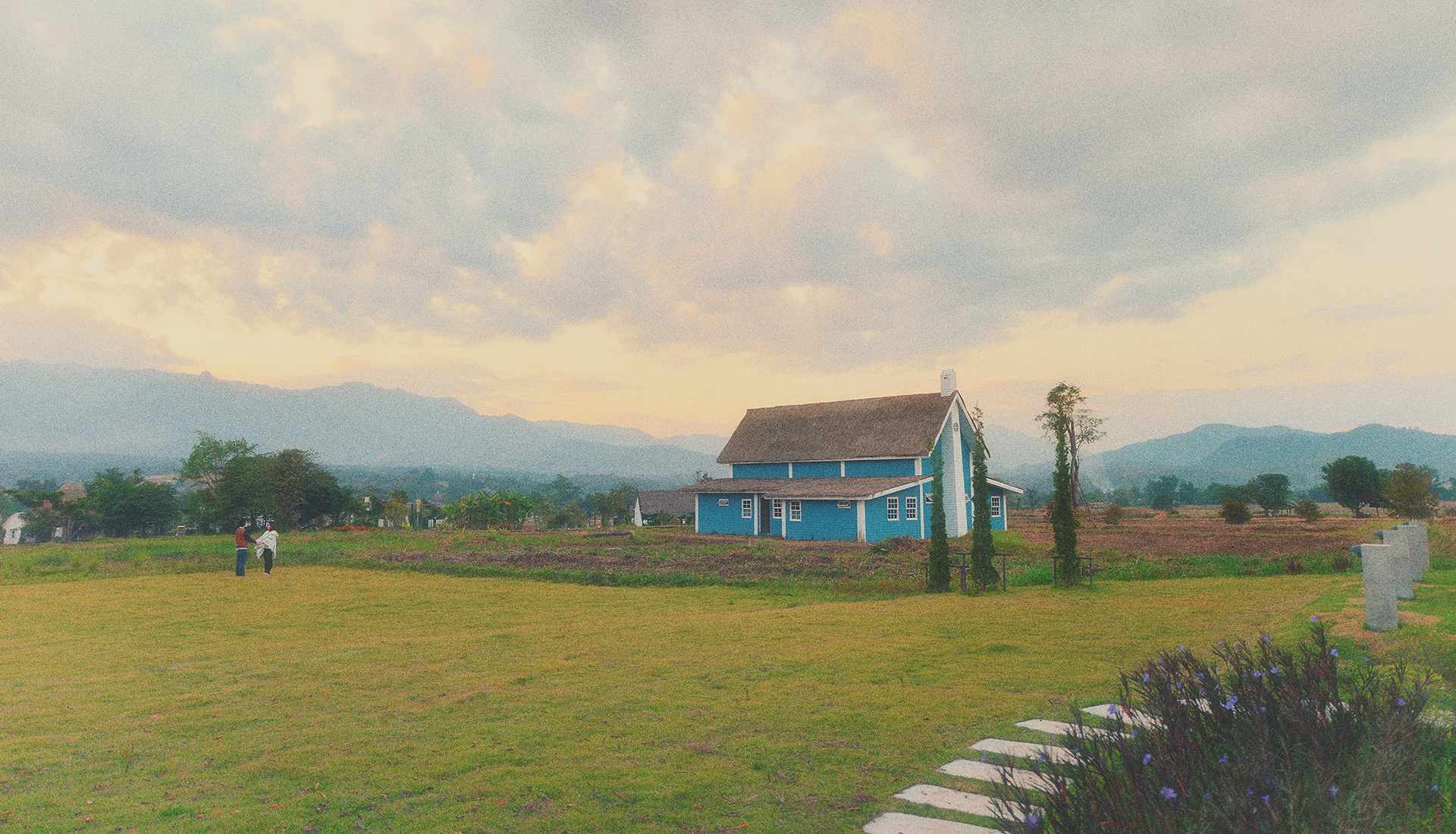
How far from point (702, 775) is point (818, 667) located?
12.1ft

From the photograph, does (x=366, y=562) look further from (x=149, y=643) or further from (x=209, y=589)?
(x=149, y=643)

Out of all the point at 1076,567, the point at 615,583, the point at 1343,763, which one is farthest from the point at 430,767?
the point at 1076,567

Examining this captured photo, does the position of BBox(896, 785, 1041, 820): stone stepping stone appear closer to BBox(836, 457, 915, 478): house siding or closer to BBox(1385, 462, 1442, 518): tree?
BBox(836, 457, 915, 478): house siding

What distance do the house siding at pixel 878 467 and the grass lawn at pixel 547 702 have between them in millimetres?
21219

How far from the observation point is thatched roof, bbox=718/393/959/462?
37.1 m

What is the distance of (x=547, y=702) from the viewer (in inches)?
293

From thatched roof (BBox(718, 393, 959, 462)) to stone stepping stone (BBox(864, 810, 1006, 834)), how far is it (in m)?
30.8

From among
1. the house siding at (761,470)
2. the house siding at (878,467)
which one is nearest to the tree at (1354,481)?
the house siding at (878,467)

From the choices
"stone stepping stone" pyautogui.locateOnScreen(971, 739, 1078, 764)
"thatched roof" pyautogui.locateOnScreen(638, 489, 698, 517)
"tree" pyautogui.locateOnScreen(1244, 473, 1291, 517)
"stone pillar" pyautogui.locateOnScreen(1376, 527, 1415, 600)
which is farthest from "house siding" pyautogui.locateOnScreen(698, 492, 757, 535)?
"tree" pyautogui.locateOnScreen(1244, 473, 1291, 517)

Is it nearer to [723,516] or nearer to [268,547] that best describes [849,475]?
[723,516]

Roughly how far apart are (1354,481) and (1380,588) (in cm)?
6325

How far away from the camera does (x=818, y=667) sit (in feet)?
28.6

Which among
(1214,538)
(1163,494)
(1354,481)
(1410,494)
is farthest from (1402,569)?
(1163,494)

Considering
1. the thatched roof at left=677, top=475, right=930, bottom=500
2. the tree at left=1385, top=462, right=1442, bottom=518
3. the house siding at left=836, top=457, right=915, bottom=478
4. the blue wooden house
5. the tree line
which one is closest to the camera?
the tree at left=1385, top=462, right=1442, bottom=518
